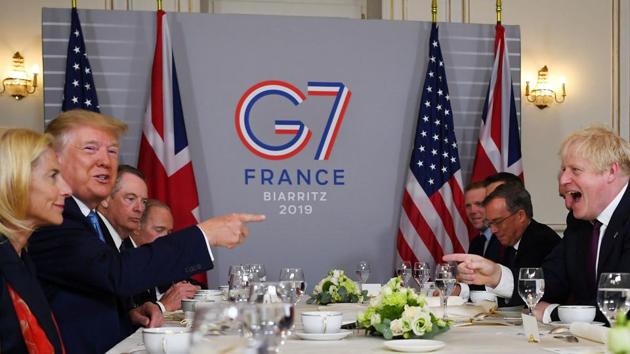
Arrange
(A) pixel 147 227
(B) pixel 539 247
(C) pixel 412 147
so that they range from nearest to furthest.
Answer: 1. (B) pixel 539 247
2. (A) pixel 147 227
3. (C) pixel 412 147

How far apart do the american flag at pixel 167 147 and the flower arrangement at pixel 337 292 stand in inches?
76.1

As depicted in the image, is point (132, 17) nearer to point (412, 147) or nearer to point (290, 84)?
point (290, 84)

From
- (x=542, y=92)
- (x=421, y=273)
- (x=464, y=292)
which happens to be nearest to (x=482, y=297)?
(x=464, y=292)

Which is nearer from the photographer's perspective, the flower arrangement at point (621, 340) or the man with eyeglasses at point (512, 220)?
the flower arrangement at point (621, 340)

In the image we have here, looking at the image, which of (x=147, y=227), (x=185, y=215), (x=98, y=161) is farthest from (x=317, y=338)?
(x=185, y=215)

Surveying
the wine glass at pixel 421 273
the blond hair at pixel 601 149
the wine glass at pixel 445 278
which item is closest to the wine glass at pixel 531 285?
the wine glass at pixel 445 278

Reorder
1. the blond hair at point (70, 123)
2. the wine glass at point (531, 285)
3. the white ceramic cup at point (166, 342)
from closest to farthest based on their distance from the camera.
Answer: the white ceramic cup at point (166, 342) < the wine glass at point (531, 285) < the blond hair at point (70, 123)

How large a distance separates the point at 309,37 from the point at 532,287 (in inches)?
145

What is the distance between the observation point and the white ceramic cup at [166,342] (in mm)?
2094

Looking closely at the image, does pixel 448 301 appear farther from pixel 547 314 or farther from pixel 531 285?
pixel 531 285

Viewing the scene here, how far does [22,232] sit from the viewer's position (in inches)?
94.0

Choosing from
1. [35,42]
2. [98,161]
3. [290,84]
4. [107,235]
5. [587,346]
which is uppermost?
[35,42]

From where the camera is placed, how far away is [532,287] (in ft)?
8.70

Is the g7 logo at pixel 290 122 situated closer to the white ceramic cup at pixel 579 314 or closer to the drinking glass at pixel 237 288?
the drinking glass at pixel 237 288
